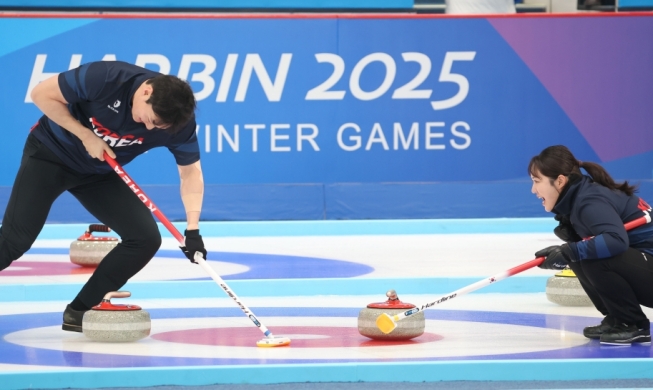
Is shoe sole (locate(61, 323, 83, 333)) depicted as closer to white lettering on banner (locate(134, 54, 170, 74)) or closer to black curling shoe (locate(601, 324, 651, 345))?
black curling shoe (locate(601, 324, 651, 345))

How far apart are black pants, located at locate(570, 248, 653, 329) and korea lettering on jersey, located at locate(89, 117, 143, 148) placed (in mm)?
1630

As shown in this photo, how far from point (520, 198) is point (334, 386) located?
19.6ft

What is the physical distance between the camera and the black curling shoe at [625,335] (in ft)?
12.6

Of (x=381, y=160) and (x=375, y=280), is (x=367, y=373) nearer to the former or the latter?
(x=375, y=280)

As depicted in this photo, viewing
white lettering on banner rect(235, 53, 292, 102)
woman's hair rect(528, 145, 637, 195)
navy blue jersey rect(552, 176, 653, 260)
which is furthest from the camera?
white lettering on banner rect(235, 53, 292, 102)

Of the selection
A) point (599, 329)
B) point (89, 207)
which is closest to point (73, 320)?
point (89, 207)

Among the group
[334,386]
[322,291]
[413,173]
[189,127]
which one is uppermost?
[413,173]

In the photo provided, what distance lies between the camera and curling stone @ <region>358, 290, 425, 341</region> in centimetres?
392

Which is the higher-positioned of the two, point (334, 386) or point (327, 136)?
point (327, 136)

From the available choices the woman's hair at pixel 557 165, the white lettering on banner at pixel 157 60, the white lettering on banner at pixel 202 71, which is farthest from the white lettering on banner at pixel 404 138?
the woman's hair at pixel 557 165

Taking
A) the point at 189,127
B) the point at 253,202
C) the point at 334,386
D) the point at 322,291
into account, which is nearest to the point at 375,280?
the point at 322,291

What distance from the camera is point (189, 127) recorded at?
3.90 m

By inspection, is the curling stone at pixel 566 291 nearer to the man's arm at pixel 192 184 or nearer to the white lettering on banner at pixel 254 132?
the man's arm at pixel 192 184

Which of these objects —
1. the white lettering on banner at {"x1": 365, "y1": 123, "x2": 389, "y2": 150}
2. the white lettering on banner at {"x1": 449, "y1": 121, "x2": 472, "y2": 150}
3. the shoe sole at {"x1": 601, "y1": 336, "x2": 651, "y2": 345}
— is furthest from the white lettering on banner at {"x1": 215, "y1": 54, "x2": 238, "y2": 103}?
the shoe sole at {"x1": 601, "y1": 336, "x2": 651, "y2": 345}
